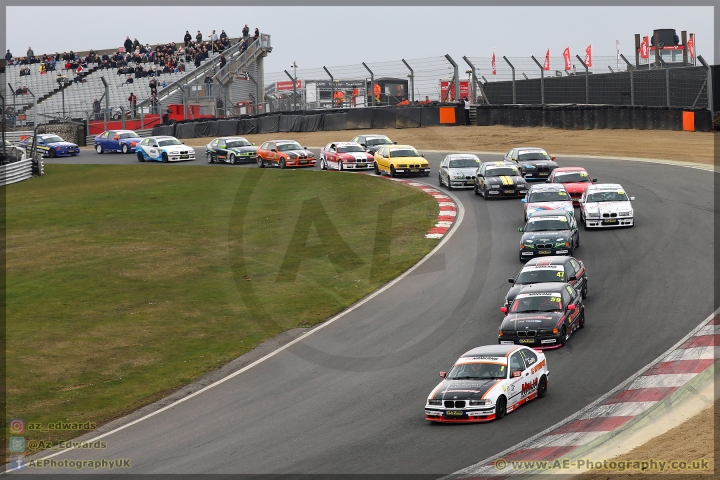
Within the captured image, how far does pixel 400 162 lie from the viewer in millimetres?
38188

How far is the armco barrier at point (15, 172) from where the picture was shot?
1689 inches

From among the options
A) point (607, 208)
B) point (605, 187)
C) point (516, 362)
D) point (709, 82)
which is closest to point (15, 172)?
point (605, 187)

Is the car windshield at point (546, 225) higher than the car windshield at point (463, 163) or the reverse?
the reverse

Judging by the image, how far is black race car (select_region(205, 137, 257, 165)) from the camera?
4531 centimetres

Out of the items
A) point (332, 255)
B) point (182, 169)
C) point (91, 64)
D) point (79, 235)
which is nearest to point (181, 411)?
point (332, 255)

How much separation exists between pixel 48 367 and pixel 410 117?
111 feet

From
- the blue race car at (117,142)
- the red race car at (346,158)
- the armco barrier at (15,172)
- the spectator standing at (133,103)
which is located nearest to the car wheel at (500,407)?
the red race car at (346,158)

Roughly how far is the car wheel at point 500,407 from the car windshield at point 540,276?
600 centimetres

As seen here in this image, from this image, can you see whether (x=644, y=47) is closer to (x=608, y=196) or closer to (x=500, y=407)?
(x=608, y=196)

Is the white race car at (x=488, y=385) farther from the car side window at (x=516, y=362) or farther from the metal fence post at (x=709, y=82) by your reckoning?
the metal fence post at (x=709, y=82)

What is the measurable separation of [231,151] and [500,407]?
→ 1256 inches

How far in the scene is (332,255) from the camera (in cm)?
2769

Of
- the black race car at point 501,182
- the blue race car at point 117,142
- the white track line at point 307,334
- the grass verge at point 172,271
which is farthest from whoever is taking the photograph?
the blue race car at point 117,142

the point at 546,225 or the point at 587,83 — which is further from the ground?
the point at 587,83
